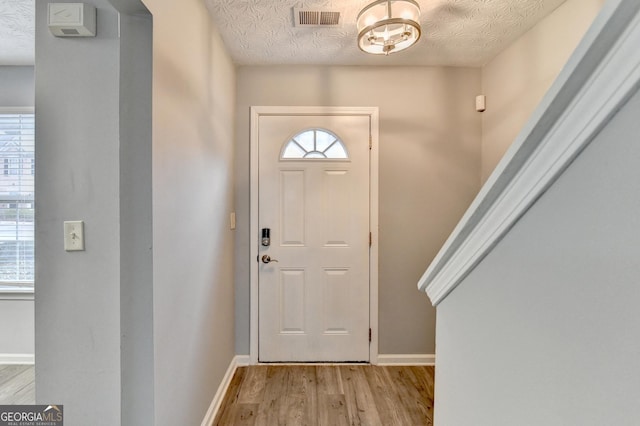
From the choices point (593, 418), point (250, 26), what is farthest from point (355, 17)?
point (593, 418)

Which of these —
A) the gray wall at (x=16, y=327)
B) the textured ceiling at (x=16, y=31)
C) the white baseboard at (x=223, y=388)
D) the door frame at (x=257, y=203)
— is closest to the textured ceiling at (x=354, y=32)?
the door frame at (x=257, y=203)

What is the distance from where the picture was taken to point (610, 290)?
413 millimetres

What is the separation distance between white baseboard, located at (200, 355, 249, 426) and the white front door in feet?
0.59

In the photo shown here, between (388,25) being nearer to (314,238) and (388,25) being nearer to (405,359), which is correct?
(314,238)

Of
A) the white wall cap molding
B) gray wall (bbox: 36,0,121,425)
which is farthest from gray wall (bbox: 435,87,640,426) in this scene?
gray wall (bbox: 36,0,121,425)

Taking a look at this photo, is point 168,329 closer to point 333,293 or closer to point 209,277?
point 209,277

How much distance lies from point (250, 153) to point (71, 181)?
144 centimetres

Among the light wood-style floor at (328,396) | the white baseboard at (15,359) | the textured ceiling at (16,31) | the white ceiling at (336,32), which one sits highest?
the white ceiling at (336,32)

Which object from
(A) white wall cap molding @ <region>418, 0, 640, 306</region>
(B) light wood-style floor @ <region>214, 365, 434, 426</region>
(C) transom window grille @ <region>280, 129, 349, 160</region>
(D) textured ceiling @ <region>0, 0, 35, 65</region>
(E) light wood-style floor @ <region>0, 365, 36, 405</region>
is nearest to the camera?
(A) white wall cap molding @ <region>418, 0, 640, 306</region>

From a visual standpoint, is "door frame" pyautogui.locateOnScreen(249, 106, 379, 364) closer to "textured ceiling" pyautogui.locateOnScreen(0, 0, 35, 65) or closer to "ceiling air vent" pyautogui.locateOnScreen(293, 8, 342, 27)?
"ceiling air vent" pyautogui.locateOnScreen(293, 8, 342, 27)

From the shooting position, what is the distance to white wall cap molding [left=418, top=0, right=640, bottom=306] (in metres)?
0.37

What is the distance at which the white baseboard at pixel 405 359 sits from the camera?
2500mm
